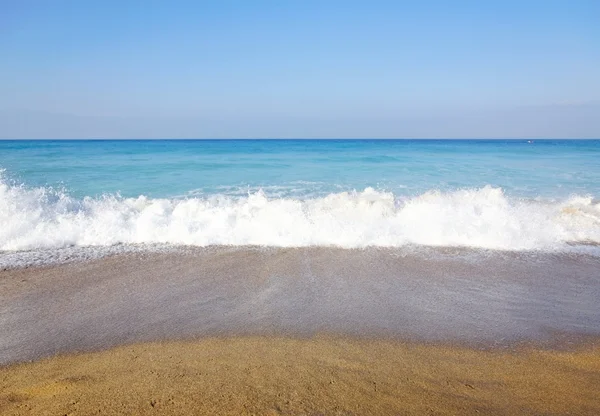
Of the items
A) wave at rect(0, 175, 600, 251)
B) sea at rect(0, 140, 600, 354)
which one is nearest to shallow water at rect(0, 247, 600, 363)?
sea at rect(0, 140, 600, 354)

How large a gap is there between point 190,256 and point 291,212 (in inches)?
103

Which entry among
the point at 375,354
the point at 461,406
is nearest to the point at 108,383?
the point at 375,354

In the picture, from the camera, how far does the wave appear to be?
7.53 metres

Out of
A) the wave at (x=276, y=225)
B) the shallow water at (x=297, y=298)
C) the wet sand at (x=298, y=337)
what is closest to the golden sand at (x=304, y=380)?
the wet sand at (x=298, y=337)

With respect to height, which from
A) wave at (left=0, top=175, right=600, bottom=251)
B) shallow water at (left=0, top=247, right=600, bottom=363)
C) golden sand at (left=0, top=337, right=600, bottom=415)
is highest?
wave at (left=0, top=175, right=600, bottom=251)

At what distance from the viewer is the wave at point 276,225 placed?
24.7ft

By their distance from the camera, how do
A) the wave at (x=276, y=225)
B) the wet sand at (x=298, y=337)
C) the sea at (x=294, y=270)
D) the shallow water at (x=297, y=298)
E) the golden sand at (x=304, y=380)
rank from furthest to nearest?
1. the wave at (x=276, y=225)
2. the sea at (x=294, y=270)
3. the shallow water at (x=297, y=298)
4. the wet sand at (x=298, y=337)
5. the golden sand at (x=304, y=380)

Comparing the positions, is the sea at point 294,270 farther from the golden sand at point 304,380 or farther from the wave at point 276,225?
the golden sand at point 304,380

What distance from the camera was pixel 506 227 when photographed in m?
8.22

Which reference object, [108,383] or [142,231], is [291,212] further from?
[108,383]

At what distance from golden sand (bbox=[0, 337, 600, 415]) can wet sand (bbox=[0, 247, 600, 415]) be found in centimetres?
1

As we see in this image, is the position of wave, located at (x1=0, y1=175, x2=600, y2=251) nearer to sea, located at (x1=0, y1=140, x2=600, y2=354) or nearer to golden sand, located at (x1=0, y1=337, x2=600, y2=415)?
sea, located at (x1=0, y1=140, x2=600, y2=354)

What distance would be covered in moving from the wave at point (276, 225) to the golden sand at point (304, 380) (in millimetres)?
3693

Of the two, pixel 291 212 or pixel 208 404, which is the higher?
pixel 291 212
